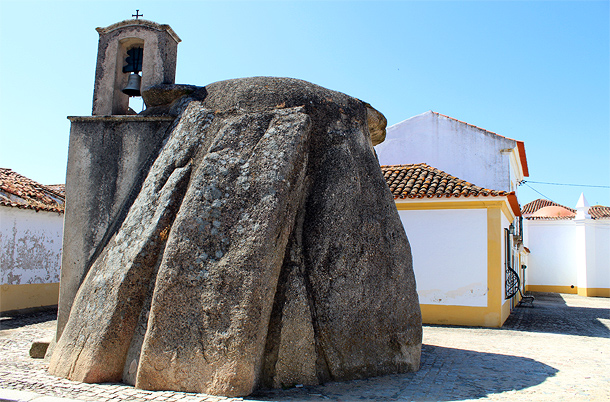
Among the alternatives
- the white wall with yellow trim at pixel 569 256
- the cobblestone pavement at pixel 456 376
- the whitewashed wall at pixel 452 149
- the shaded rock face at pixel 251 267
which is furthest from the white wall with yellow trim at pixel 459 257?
the white wall with yellow trim at pixel 569 256

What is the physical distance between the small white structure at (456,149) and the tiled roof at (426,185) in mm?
3098

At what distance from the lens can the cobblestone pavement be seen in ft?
13.9

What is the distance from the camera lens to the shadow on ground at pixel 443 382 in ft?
14.3

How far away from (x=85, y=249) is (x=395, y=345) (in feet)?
12.7

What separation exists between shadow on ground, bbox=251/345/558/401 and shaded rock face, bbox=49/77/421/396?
0.57 feet

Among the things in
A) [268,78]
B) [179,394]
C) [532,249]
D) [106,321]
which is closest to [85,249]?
[106,321]

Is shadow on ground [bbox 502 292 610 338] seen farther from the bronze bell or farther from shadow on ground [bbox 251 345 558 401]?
the bronze bell

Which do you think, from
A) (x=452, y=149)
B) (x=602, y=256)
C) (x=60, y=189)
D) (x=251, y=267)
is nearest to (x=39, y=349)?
(x=251, y=267)

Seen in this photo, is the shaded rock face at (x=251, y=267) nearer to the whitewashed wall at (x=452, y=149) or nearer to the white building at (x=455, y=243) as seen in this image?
the white building at (x=455, y=243)

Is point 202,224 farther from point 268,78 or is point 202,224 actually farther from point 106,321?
point 268,78

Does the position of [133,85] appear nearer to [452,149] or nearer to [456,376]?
[456,376]

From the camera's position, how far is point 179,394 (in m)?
4.13

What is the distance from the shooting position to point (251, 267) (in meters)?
4.37

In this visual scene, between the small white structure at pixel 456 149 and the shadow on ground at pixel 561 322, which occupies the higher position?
the small white structure at pixel 456 149
